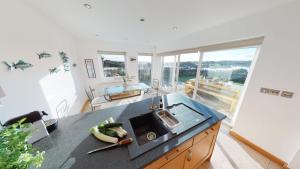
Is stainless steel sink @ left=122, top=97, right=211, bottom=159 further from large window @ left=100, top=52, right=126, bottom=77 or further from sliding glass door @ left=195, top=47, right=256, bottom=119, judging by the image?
large window @ left=100, top=52, right=126, bottom=77

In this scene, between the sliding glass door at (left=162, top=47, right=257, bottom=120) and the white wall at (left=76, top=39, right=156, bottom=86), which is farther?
the white wall at (left=76, top=39, right=156, bottom=86)

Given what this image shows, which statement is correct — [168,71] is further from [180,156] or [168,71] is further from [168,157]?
[168,157]

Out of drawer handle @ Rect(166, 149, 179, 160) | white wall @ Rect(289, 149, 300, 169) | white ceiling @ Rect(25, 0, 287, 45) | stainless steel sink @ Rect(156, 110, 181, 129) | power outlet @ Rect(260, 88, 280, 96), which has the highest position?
white ceiling @ Rect(25, 0, 287, 45)

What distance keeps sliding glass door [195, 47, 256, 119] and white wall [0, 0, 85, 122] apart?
3.72 meters

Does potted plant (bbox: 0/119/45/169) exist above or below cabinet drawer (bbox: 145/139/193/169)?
above

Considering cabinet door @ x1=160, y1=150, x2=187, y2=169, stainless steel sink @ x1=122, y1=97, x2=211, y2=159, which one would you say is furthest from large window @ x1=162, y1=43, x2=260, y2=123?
cabinet door @ x1=160, y1=150, x2=187, y2=169

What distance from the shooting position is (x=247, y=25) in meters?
1.79

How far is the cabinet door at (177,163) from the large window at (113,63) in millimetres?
4182

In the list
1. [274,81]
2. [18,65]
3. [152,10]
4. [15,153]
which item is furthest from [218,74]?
[18,65]

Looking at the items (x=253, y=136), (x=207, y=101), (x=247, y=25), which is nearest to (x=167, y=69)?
(x=207, y=101)

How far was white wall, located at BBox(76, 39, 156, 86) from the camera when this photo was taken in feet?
12.0

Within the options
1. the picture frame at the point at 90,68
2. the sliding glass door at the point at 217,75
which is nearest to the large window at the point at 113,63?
the picture frame at the point at 90,68

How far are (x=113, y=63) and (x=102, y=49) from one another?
2.40 ft

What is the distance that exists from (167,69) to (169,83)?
27.9 inches
